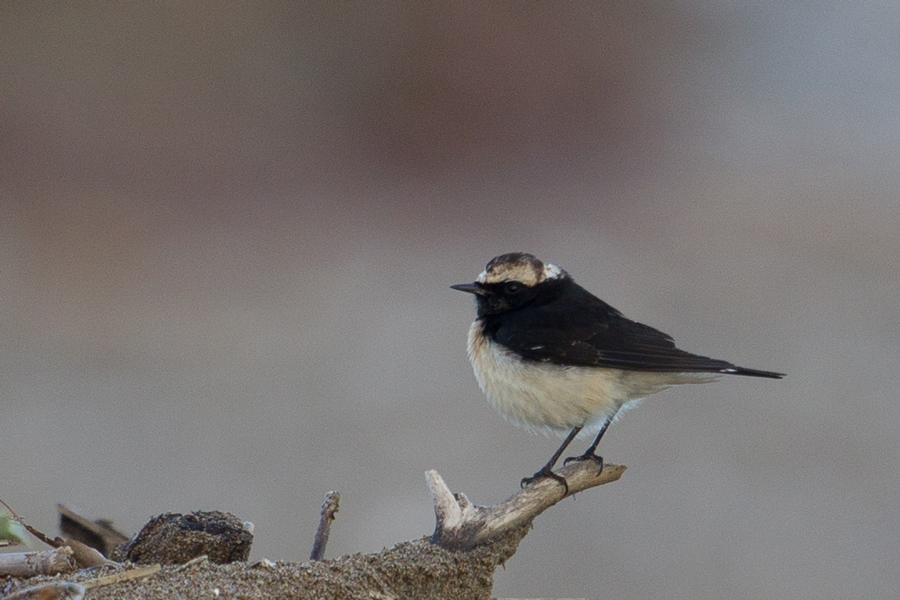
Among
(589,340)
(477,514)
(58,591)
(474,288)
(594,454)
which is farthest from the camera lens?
(474,288)

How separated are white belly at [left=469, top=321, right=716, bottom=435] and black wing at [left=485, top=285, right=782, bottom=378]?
29 millimetres

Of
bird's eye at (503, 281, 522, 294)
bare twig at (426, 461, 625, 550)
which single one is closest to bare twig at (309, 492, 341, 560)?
bare twig at (426, 461, 625, 550)

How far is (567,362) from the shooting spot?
2.07 m

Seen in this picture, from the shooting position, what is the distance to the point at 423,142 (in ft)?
17.7

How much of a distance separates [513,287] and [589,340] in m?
0.26

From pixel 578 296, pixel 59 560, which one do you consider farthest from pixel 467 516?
pixel 578 296

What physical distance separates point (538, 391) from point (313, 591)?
2.84 feet

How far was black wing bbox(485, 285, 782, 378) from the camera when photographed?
2.01 metres

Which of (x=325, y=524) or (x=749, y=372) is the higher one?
(x=749, y=372)

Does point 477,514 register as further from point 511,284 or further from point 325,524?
point 511,284

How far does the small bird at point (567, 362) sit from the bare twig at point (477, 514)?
0.42m

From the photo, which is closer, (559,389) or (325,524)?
(325,524)

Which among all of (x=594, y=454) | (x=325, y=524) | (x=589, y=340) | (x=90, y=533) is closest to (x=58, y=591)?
(x=325, y=524)

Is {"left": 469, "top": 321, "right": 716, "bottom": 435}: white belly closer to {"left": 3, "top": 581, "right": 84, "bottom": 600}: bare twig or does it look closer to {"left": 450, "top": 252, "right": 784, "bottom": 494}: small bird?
{"left": 450, "top": 252, "right": 784, "bottom": 494}: small bird
